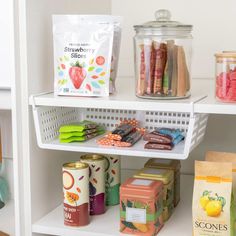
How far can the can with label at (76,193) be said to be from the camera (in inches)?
57.7

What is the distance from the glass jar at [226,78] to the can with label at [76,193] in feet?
1.50

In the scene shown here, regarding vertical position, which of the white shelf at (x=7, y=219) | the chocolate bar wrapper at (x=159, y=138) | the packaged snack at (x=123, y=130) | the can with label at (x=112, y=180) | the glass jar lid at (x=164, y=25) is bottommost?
the white shelf at (x=7, y=219)

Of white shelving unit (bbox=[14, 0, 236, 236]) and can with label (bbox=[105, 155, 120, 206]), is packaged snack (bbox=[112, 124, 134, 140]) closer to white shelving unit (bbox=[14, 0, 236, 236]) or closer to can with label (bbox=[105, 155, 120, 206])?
white shelving unit (bbox=[14, 0, 236, 236])

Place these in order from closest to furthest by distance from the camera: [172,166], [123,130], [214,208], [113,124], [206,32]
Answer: [214,208]
[123,130]
[172,166]
[113,124]
[206,32]

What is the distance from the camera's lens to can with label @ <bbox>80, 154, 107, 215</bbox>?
158cm

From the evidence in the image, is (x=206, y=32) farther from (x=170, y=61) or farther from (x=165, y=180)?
(x=165, y=180)

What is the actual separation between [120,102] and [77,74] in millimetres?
180

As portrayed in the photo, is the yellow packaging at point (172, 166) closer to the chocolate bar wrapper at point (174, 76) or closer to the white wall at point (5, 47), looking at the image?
the chocolate bar wrapper at point (174, 76)

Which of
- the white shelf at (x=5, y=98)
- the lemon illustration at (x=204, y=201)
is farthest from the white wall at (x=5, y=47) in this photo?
the lemon illustration at (x=204, y=201)

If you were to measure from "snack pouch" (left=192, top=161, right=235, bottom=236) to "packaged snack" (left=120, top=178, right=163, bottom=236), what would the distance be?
122 millimetres

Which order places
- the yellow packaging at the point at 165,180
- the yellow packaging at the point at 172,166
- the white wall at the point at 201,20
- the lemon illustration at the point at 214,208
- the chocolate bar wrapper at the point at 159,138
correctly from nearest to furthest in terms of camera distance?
the lemon illustration at the point at 214,208 < the chocolate bar wrapper at the point at 159,138 < the yellow packaging at the point at 165,180 < the yellow packaging at the point at 172,166 < the white wall at the point at 201,20

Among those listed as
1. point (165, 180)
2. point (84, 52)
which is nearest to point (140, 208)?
point (165, 180)

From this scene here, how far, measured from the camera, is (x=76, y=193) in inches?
57.8

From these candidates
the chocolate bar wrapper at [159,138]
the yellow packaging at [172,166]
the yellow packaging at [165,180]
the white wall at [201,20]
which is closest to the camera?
the chocolate bar wrapper at [159,138]
